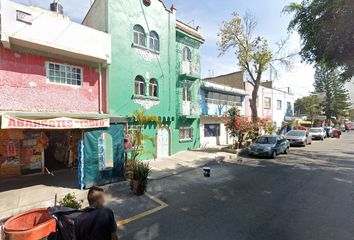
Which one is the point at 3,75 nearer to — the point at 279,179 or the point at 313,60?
the point at 279,179

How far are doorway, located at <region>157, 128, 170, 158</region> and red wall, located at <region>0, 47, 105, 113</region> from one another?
563cm

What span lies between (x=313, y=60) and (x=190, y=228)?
961cm

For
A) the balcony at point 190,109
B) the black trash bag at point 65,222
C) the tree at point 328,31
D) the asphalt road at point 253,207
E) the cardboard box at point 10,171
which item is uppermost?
the tree at point 328,31

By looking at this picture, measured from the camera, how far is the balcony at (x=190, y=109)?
16.8m

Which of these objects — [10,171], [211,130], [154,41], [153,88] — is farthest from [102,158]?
[211,130]

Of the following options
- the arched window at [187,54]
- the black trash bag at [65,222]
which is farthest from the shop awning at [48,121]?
the arched window at [187,54]

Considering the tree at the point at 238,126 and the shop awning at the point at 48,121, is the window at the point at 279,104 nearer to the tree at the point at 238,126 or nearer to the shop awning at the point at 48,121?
the tree at the point at 238,126

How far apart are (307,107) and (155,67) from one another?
4137 cm

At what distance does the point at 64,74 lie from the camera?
10.4 metres

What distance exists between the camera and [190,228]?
218 inches

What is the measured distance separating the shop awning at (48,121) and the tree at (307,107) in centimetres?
4686

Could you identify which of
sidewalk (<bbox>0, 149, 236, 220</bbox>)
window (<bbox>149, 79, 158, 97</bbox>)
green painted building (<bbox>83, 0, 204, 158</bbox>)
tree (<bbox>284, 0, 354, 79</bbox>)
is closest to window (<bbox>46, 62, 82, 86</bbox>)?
green painted building (<bbox>83, 0, 204, 158</bbox>)

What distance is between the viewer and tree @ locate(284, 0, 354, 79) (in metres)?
7.61

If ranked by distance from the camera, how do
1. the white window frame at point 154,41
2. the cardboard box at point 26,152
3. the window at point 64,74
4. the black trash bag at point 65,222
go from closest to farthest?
the black trash bag at point 65,222
the window at point 64,74
the cardboard box at point 26,152
the white window frame at point 154,41
